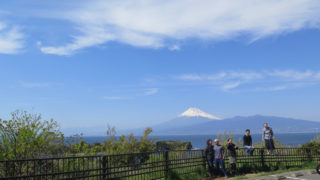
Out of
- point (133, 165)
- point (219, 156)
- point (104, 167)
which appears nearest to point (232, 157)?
point (219, 156)

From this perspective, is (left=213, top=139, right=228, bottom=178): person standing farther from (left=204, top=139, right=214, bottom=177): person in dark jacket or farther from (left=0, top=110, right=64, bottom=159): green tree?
(left=0, top=110, right=64, bottom=159): green tree

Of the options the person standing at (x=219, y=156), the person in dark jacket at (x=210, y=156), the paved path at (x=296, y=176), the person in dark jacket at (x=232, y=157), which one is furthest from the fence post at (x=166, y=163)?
the person in dark jacket at (x=232, y=157)

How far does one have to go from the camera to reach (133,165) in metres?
10.5

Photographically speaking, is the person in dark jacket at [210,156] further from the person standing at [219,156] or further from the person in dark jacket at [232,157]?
the person in dark jacket at [232,157]

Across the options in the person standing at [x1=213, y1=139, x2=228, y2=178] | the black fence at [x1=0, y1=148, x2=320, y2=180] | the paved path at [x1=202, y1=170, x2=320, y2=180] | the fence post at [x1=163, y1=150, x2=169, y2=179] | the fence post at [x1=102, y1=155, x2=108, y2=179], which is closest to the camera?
the black fence at [x1=0, y1=148, x2=320, y2=180]

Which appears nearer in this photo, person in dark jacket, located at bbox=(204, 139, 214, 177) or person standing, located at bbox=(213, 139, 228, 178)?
person standing, located at bbox=(213, 139, 228, 178)

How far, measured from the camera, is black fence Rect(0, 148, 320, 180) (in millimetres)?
8906

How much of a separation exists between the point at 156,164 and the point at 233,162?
413 centimetres

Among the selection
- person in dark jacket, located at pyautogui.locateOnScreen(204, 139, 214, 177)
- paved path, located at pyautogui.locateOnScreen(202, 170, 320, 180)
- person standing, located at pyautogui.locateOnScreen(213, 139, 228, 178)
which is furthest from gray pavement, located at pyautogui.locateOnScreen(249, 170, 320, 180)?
person in dark jacket, located at pyautogui.locateOnScreen(204, 139, 214, 177)

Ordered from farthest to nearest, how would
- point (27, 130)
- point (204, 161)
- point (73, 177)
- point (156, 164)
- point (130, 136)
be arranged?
point (130, 136) → point (204, 161) → point (27, 130) → point (156, 164) → point (73, 177)

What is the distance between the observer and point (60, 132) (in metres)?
13.3

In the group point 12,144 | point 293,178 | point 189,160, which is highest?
point 12,144

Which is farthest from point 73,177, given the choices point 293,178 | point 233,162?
point 293,178

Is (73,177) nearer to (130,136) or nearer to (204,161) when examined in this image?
(204,161)
